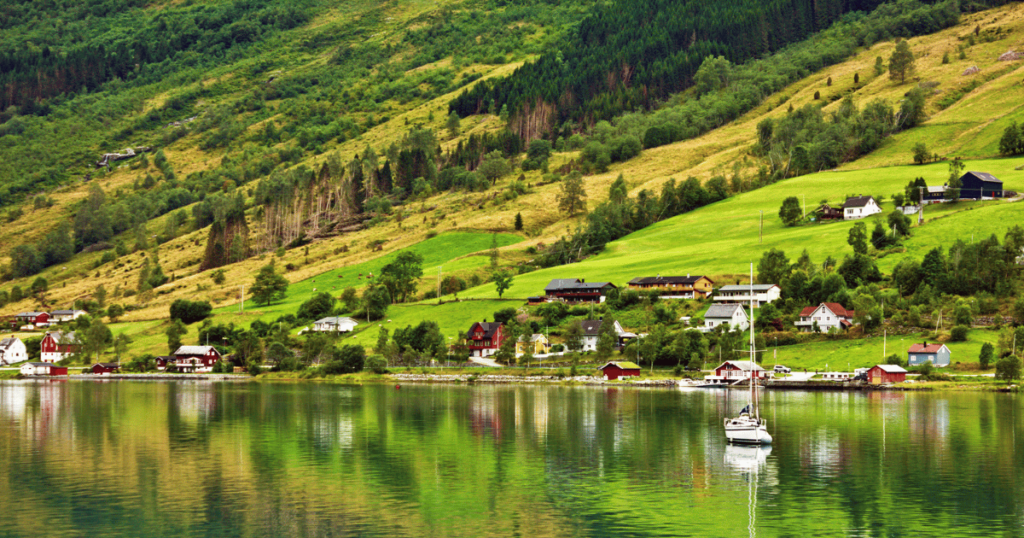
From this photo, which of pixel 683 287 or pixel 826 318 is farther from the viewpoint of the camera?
pixel 683 287

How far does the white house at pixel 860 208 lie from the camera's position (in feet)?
579

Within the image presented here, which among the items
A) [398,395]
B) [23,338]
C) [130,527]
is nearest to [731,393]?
[398,395]

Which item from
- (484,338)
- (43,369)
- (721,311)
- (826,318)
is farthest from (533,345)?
(43,369)

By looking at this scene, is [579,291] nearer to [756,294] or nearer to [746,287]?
[746,287]

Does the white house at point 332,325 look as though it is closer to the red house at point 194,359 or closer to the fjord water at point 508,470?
the red house at point 194,359

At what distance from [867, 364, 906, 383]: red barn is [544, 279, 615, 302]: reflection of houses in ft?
171

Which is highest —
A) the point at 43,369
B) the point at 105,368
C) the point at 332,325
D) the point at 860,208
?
the point at 860,208

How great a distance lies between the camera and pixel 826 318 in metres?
131

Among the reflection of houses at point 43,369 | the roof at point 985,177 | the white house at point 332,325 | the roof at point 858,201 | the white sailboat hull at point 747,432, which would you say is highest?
the roof at point 985,177

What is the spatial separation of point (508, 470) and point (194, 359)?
116 m

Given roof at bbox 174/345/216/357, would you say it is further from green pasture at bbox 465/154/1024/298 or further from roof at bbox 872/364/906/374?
roof at bbox 872/364/906/374

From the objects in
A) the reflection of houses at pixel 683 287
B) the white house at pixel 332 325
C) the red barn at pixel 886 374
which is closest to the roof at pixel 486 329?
the white house at pixel 332 325

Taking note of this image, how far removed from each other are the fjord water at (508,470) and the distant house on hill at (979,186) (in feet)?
296

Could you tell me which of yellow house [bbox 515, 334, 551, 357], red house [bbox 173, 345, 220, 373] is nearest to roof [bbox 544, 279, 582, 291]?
yellow house [bbox 515, 334, 551, 357]
